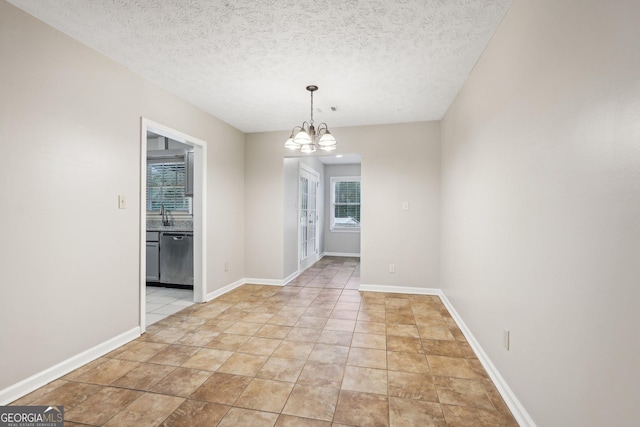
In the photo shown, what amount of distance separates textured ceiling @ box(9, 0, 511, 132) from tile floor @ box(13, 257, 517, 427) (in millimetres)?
2586

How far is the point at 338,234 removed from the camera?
8.27 meters

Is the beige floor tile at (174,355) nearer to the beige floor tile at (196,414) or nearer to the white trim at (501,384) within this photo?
the beige floor tile at (196,414)

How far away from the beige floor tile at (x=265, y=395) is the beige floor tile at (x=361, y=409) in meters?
0.38

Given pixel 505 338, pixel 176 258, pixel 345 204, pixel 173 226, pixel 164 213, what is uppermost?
pixel 345 204

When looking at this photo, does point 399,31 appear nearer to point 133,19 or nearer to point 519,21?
point 519,21

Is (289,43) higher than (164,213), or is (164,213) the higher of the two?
(289,43)

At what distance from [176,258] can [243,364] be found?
2804 mm

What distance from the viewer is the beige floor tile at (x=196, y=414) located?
1.72 m

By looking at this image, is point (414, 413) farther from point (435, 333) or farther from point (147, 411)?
point (147, 411)

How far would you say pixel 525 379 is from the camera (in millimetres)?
1681

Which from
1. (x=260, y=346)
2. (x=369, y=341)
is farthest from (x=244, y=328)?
(x=369, y=341)

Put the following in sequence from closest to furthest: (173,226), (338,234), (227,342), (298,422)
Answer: (298,422) < (227,342) < (173,226) < (338,234)

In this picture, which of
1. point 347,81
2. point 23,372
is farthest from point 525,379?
point 23,372

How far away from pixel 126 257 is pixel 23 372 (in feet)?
3.50
